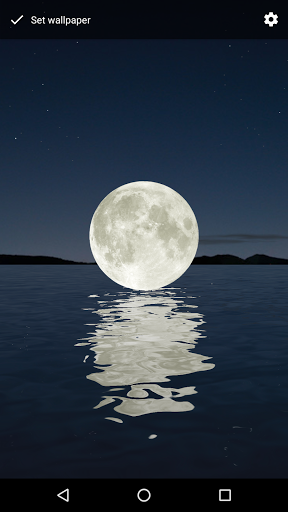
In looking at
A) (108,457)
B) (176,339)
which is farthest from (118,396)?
(176,339)

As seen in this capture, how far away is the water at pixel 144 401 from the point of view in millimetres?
4961
